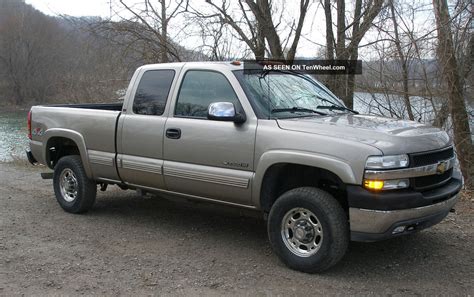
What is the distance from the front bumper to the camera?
3.94m

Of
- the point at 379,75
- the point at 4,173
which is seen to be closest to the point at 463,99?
the point at 379,75

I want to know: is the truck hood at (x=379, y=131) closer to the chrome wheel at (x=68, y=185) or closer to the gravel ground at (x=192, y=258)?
the gravel ground at (x=192, y=258)

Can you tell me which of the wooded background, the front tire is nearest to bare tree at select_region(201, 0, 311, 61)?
the wooded background

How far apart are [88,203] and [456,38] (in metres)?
6.16

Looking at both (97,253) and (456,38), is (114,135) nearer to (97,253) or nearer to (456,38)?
(97,253)

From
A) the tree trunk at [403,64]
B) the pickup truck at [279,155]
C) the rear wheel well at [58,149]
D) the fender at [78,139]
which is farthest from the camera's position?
the tree trunk at [403,64]

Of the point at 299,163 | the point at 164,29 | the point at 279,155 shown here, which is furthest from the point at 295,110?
the point at 164,29

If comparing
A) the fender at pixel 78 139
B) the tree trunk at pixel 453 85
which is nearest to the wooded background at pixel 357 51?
the tree trunk at pixel 453 85

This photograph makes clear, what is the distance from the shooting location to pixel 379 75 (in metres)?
9.23

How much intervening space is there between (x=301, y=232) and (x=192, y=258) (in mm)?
1126

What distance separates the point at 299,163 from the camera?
14.1 feet

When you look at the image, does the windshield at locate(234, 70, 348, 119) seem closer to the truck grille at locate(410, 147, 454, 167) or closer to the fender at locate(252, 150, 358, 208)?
the fender at locate(252, 150, 358, 208)

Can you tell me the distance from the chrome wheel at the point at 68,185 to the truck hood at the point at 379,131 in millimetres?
3267

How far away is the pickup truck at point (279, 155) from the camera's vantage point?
4020 mm
